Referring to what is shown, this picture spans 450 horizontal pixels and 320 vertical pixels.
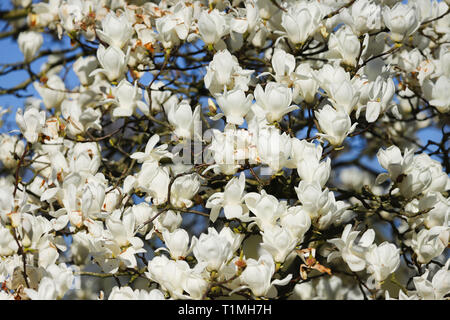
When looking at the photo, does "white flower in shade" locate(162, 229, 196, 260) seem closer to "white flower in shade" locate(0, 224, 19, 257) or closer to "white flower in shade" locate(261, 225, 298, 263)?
"white flower in shade" locate(261, 225, 298, 263)

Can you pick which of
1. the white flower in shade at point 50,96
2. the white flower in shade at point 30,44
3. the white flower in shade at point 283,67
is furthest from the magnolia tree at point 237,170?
the white flower in shade at point 30,44

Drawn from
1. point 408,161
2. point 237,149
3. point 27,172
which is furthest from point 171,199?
point 27,172

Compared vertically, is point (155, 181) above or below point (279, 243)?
above

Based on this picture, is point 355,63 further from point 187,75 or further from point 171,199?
point 187,75

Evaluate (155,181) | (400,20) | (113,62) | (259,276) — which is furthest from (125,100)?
(400,20)

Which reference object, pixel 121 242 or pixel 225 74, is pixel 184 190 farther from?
pixel 225 74
